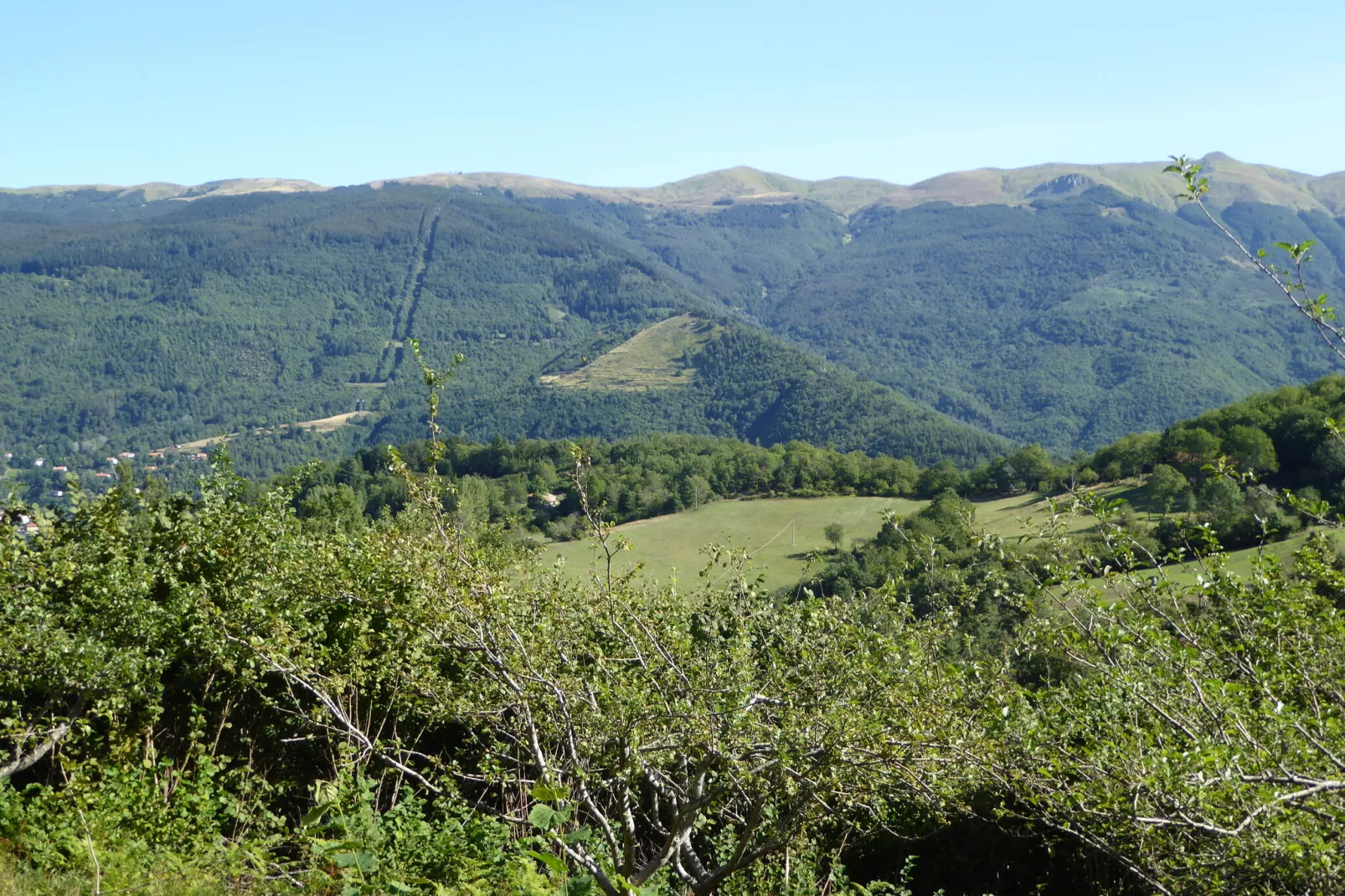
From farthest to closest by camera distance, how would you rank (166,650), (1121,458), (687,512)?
1. (687,512)
2. (1121,458)
3. (166,650)

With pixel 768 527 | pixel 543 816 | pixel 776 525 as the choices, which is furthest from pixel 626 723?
pixel 768 527

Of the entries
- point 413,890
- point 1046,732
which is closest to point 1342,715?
point 1046,732

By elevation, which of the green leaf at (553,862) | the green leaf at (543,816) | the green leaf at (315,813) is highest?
the green leaf at (553,862)

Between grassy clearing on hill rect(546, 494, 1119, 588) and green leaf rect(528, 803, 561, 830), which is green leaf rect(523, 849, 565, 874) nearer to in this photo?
green leaf rect(528, 803, 561, 830)

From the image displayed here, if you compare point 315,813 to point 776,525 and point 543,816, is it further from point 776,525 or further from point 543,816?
point 776,525

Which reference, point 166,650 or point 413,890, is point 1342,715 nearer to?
point 413,890

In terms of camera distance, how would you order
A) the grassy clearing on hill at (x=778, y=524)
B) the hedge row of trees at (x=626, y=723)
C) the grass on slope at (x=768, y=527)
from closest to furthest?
the hedge row of trees at (x=626, y=723)
the grassy clearing on hill at (x=778, y=524)
the grass on slope at (x=768, y=527)

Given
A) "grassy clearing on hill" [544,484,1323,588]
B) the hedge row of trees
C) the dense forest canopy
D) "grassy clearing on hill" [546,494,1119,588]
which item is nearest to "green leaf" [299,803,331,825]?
the hedge row of trees

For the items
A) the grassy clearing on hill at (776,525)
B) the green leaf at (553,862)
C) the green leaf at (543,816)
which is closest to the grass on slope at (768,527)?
the grassy clearing on hill at (776,525)

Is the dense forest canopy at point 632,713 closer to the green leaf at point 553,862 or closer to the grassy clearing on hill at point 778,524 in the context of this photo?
the green leaf at point 553,862

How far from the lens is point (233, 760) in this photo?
8891 millimetres

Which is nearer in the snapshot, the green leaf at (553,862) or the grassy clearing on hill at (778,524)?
the green leaf at (553,862)

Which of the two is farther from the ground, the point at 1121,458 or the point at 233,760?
the point at 233,760

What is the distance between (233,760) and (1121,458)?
70.5 meters
